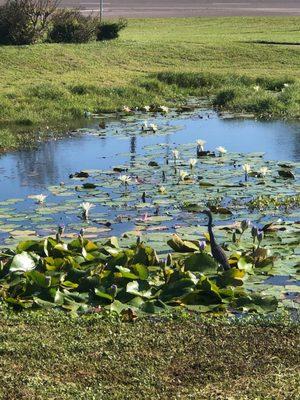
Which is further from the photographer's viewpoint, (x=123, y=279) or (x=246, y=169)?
(x=246, y=169)

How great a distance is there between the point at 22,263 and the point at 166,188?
13.1ft

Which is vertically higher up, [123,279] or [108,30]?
[123,279]

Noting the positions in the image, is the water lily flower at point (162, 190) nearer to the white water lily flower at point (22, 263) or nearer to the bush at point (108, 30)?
the white water lily flower at point (22, 263)

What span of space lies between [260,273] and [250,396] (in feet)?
9.62

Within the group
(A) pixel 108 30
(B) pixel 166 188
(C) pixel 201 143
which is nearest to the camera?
(B) pixel 166 188

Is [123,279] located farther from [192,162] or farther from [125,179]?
[192,162]

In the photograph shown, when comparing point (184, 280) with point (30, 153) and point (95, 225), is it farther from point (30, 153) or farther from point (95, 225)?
point (30, 153)

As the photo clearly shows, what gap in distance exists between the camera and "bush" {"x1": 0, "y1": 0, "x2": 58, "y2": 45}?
24.7 m

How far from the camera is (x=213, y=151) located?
1550 cm

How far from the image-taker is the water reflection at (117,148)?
14016 millimetres

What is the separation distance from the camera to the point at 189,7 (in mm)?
39656

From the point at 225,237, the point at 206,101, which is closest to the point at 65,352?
the point at 225,237

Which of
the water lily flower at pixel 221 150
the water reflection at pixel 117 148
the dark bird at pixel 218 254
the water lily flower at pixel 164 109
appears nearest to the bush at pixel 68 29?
the water lily flower at pixel 164 109

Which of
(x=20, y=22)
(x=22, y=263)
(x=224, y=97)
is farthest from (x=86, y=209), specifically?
(x=20, y=22)
